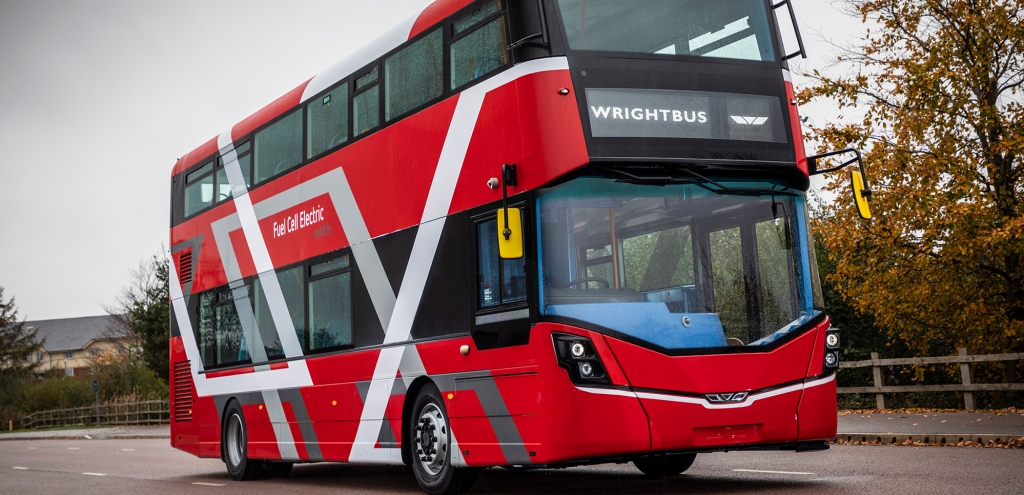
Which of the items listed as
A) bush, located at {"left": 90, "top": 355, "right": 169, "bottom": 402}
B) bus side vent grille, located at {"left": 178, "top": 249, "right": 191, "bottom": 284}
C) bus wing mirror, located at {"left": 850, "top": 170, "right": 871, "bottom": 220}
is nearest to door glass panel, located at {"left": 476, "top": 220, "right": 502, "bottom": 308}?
bus wing mirror, located at {"left": 850, "top": 170, "right": 871, "bottom": 220}

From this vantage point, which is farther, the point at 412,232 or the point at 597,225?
the point at 412,232

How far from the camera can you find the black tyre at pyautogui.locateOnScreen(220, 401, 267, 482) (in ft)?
48.9

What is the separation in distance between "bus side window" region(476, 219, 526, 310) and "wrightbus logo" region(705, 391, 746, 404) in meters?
1.66

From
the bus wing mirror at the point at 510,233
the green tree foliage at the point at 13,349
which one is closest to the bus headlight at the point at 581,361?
the bus wing mirror at the point at 510,233

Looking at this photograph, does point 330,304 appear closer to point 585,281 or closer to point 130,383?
point 585,281

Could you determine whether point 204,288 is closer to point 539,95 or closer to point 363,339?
point 363,339

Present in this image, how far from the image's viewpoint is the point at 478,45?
398 inches

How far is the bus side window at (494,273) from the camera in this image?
9320 mm

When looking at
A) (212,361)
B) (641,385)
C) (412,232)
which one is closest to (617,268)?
(641,385)

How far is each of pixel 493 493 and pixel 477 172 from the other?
297 cm

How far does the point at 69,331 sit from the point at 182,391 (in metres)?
129

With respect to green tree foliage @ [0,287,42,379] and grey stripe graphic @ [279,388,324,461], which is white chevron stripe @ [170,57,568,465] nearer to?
grey stripe graphic @ [279,388,324,461]

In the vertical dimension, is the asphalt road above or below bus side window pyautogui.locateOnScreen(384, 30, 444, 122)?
below

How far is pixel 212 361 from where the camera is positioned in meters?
16.0
